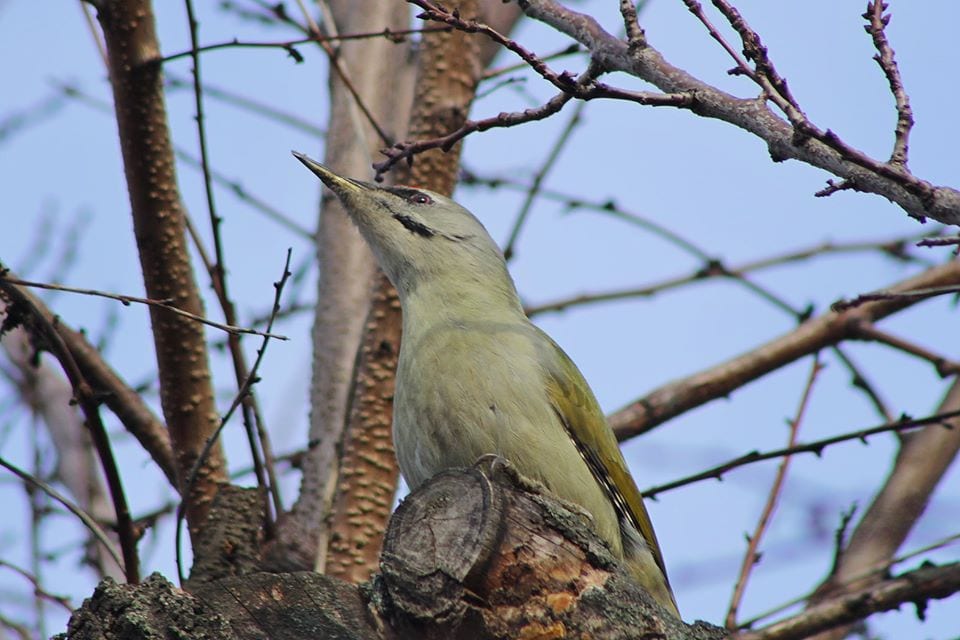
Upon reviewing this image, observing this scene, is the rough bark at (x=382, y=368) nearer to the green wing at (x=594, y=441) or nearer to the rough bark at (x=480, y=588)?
the green wing at (x=594, y=441)

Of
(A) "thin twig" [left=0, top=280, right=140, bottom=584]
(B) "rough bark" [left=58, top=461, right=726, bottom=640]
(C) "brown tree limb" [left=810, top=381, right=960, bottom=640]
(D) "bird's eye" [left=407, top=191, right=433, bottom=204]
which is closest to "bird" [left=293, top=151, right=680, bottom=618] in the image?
(D) "bird's eye" [left=407, top=191, right=433, bottom=204]

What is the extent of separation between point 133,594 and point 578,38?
207cm

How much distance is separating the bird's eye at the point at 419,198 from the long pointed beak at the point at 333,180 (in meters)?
0.22

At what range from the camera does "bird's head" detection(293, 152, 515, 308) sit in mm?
5258

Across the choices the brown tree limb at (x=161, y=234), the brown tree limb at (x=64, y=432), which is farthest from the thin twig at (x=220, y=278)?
the brown tree limb at (x=64, y=432)

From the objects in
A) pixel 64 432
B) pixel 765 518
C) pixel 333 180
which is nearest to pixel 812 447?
pixel 765 518

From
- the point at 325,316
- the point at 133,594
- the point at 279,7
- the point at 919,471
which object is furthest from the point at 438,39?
the point at 133,594

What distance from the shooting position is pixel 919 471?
18.5ft

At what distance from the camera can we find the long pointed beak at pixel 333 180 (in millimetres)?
5254

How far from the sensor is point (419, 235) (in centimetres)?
541

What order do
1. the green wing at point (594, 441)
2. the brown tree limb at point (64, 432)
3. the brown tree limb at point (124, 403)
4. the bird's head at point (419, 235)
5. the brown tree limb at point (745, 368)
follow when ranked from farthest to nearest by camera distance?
the brown tree limb at point (64, 432)
the brown tree limb at point (745, 368)
the bird's head at point (419, 235)
the brown tree limb at point (124, 403)
the green wing at point (594, 441)

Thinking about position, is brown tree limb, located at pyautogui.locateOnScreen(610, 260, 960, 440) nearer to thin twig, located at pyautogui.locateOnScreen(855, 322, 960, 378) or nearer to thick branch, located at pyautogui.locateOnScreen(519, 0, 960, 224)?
thin twig, located at pyautogui.locateOnScreen(855, 322, 960, 378)

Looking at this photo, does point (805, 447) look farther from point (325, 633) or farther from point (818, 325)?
point (325, 633)

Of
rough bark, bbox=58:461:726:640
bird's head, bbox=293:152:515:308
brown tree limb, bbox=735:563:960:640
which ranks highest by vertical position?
bird's head, bbox=293:152:515:308
